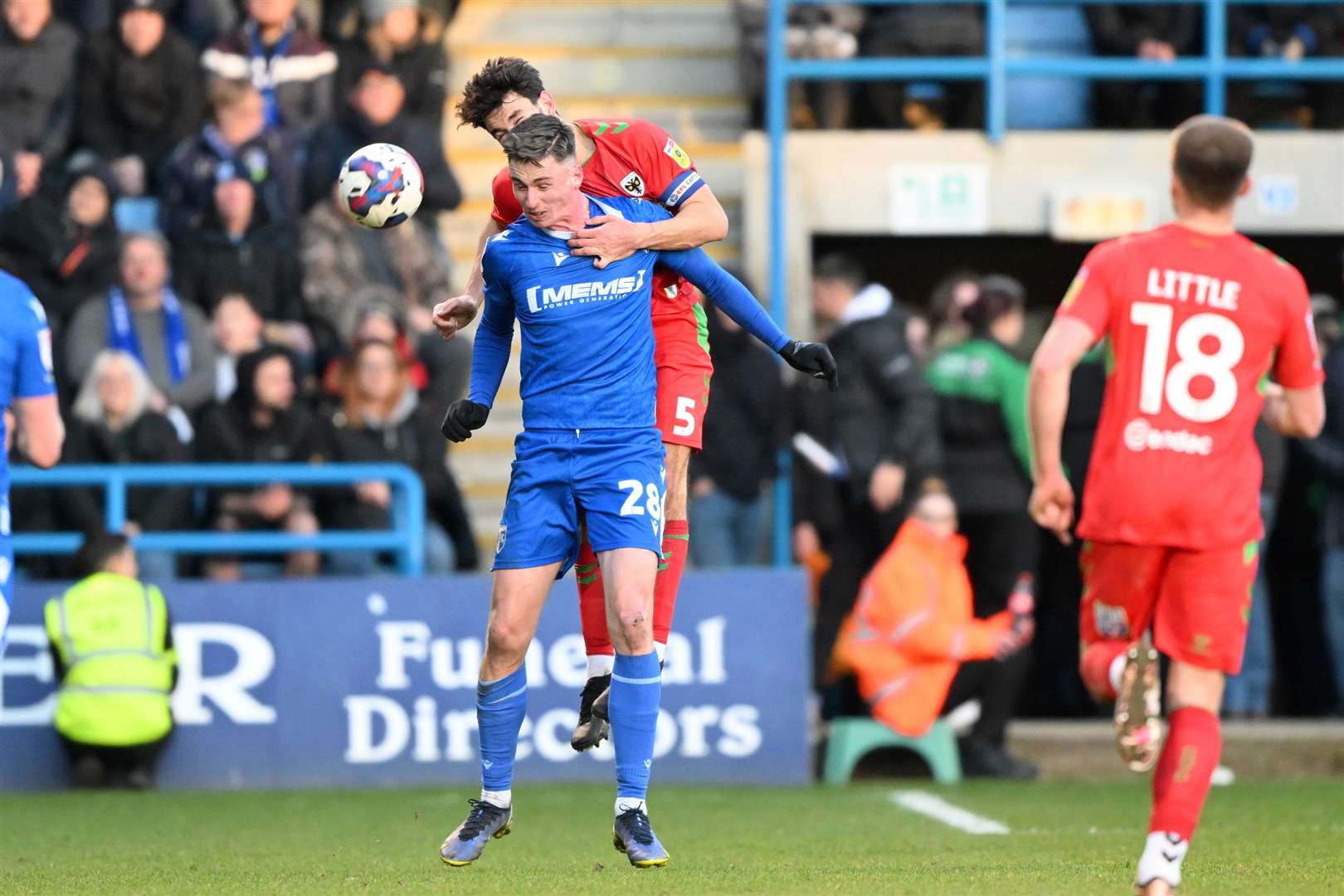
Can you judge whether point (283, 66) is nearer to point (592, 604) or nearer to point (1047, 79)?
point (1047, 79)

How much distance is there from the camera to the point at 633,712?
686 centimetres

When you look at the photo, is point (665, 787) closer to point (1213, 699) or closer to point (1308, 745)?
point (1308, 745)

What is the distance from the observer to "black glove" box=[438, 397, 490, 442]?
6992 mm

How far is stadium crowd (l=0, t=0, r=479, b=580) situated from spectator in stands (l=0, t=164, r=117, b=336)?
0.4 inches

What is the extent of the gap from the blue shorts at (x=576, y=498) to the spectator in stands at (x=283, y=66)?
651 centimetres

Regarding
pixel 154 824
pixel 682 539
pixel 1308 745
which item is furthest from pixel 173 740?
pixel 1308 745

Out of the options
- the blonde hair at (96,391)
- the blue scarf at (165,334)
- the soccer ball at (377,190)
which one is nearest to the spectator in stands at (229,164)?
the blue scarf at (165,334)

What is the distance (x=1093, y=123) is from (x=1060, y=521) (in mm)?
8000

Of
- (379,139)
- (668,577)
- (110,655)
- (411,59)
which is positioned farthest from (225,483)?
(668,577)

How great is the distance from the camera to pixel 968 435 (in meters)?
11.8

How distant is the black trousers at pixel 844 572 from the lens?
465 inches

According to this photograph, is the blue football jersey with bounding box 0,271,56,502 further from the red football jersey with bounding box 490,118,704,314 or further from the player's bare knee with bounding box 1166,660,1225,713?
the player's bare knee with bounding box 1166,660,1225,713

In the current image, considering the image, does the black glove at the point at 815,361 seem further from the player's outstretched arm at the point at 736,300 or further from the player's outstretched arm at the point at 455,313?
the player's outstretched arm at the point at 455,313

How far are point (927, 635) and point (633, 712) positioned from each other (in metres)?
4.60
